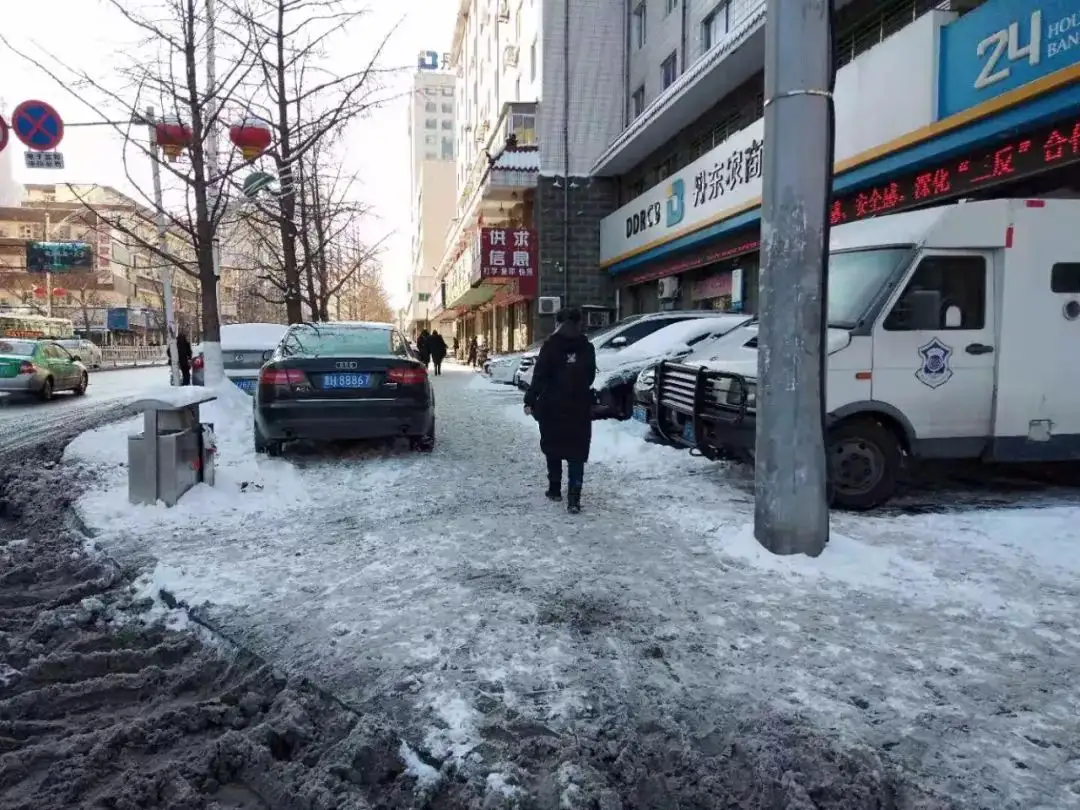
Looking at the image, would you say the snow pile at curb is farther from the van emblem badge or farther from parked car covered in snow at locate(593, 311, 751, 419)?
the van emblem badge

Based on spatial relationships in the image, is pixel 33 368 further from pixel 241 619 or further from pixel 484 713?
pixel 484 713

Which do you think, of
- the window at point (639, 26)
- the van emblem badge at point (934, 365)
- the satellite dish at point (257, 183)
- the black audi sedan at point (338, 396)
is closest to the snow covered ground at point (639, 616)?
the van emblem badge at point (934, 365)

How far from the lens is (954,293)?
19.6ft

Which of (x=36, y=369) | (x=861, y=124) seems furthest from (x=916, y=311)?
(x=36, y=369)

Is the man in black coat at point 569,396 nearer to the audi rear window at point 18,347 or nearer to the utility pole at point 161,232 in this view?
the utility pole at point 161,232

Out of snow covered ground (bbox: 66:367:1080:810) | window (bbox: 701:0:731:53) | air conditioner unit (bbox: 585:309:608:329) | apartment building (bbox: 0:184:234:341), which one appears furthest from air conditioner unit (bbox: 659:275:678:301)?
apartment building (bbox: 0:184:234:341)

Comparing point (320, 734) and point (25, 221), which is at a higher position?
point (25, 221)

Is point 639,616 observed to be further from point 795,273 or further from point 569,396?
point 569,396

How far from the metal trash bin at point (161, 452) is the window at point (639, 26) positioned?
23.3 m

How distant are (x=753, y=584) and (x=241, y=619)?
2.75 metres

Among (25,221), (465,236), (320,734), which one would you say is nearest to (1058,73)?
(320,734)

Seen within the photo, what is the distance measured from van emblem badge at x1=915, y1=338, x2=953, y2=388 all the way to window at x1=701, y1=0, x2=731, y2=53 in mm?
15872

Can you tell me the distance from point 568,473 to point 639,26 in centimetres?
2368

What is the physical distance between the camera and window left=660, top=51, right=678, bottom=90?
883 inches
